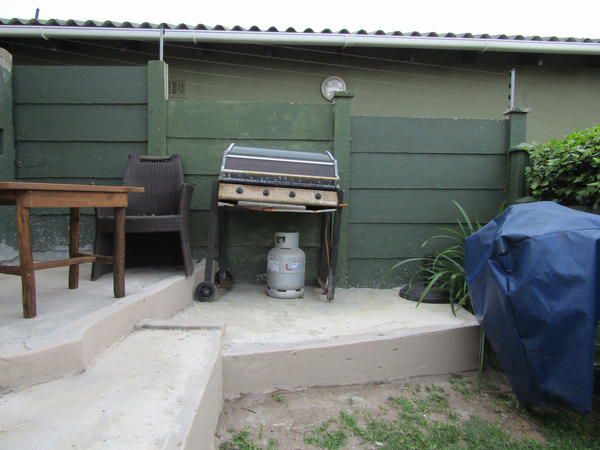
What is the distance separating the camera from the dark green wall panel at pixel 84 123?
11.5 feet

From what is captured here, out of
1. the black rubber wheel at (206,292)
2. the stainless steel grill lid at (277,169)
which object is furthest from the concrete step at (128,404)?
the stainless steel grill lid at (277,169)

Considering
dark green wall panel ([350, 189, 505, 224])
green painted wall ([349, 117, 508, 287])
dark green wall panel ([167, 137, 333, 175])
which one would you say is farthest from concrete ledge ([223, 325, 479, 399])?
dark green wall panel ([167, 137, 333, 175])

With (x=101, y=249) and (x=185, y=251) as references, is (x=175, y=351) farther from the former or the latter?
(x=101, y=249)

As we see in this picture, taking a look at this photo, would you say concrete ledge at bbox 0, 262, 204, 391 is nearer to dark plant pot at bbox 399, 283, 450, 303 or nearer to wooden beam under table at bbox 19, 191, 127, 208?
wooden beam under table at bbox 19, 191, 127, 208

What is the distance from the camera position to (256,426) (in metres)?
2.01

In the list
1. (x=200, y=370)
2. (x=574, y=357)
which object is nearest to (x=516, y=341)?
(x=574, y=357)

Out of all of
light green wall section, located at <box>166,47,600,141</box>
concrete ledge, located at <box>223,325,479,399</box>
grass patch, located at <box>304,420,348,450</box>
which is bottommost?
grass patch, located at <box>304,420,348,450</box>

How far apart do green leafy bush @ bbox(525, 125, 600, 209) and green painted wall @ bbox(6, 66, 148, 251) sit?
300 cm

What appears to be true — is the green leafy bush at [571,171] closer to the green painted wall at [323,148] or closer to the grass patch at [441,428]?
the green painted wall at [323,148]

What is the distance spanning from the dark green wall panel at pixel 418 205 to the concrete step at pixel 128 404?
1.97 metres

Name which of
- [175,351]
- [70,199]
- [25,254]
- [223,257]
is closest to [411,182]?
[223,257]

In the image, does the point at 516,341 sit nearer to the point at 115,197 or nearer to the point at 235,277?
the point at 115,197

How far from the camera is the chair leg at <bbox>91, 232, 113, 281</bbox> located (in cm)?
280

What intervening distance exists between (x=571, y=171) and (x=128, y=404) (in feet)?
9.66
